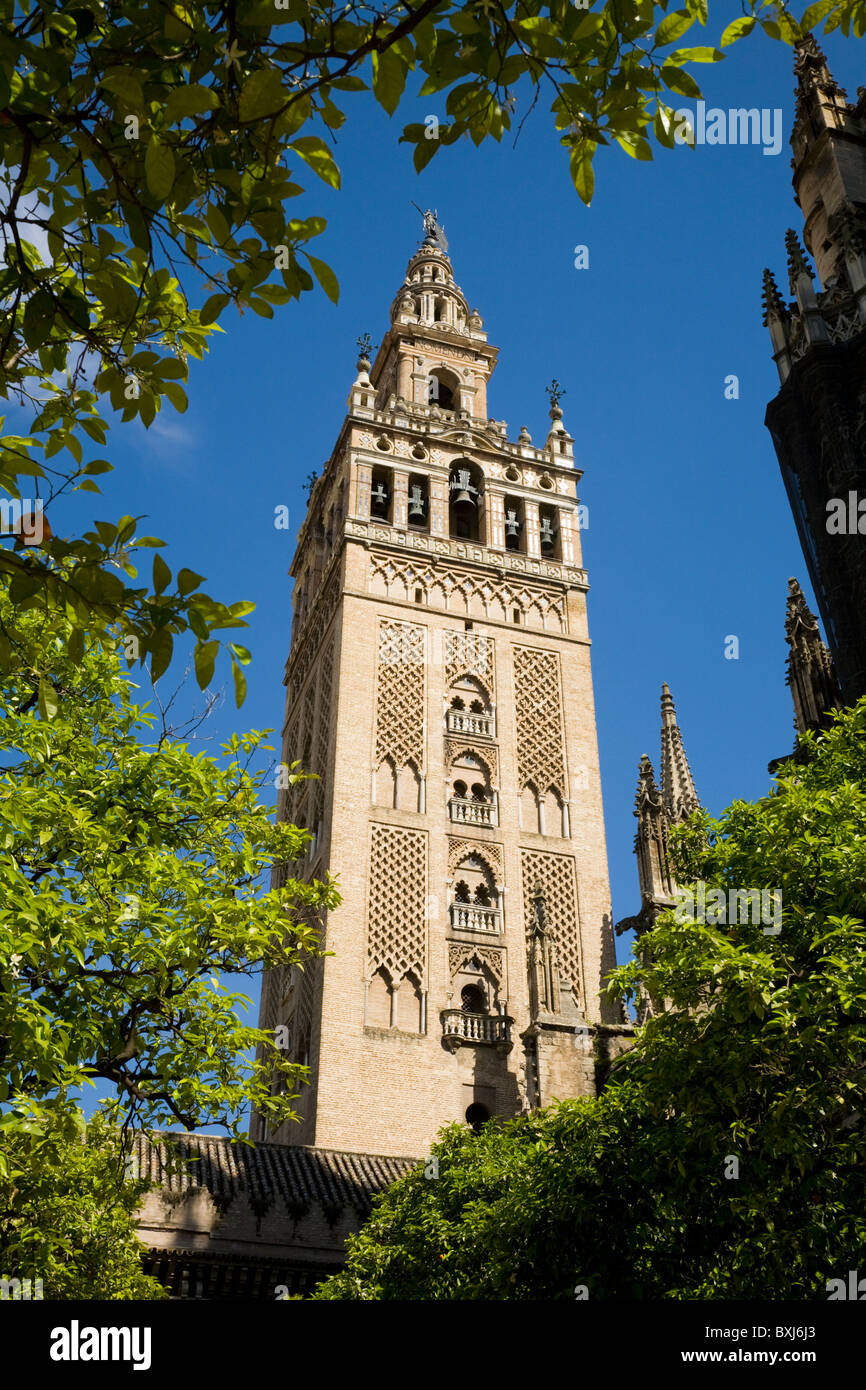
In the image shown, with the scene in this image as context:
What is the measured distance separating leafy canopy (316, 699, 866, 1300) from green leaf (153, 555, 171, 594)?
7457mm

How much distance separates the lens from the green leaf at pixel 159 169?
3.84 metres

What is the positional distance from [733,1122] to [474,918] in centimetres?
2017

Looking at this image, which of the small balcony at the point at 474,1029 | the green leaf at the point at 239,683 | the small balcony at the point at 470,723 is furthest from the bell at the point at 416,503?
the green leaf at the point at 239,683

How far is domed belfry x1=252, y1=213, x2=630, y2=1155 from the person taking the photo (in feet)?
91.2

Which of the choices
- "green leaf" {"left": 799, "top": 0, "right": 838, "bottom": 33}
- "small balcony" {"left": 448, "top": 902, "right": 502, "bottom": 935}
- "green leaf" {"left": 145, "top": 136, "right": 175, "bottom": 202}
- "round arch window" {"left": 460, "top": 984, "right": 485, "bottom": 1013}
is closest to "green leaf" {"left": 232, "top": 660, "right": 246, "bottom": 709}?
"green leaf" {"left": 145, "top": 136, "right": 175, "bottom": 202}

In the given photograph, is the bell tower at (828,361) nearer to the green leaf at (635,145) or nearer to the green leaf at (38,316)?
the green leaf at (635,145)

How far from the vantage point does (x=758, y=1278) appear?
1007 cm

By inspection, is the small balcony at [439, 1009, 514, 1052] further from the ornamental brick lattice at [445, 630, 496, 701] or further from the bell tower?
the bell tower

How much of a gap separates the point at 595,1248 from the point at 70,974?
720 centimetres

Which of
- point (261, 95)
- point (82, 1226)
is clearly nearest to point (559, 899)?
point (82, 1226)

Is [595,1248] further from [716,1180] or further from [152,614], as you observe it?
[152,614]

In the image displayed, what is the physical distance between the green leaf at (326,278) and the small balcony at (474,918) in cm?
2722

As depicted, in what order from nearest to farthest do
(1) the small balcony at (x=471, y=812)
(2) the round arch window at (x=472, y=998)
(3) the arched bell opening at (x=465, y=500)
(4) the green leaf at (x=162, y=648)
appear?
1. (4) the green leaf at (x=162, y=648)
2. (2) the round arch window at (x=472, y=998)
3. (1) the small balcony at (x=471, y=812)
4. (3) the arched bell opening at (x=465, y=500)
